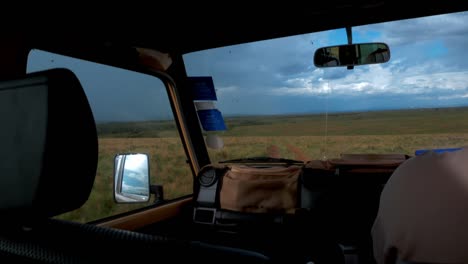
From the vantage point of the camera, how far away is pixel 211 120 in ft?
14.2

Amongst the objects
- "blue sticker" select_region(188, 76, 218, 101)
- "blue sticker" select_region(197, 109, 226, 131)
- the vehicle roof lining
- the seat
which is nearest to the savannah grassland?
"blue sticker" select_region(197, 109, 226, 131)

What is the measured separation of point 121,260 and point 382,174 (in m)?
2.23

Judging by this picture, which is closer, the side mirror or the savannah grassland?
the side mirror

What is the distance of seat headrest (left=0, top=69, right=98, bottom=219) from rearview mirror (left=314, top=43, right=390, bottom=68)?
2766 millimetres

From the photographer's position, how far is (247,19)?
3.45 meters

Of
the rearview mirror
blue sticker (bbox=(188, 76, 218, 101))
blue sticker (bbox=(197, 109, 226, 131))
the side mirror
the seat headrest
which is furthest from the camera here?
blue sticker (bbox=(197, 109, 226, 131))

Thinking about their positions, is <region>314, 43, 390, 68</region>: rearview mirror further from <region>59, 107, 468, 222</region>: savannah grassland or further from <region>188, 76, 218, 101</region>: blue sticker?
<region>188, 76, 218, 101</region>: blue sticker

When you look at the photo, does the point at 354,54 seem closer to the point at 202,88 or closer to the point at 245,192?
the point at 245,192

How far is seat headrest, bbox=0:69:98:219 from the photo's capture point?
2.94ft

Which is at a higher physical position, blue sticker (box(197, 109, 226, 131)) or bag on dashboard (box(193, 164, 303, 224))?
blue sticker (box(197, 109, 226, 131))

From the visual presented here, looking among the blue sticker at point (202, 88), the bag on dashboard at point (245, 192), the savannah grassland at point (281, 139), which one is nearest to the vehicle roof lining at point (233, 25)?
the blue sticker at point (202, 88)

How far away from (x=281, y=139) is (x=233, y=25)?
115cm

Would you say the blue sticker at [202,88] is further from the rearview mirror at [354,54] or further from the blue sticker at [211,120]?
the rearview mirror at [354,54]

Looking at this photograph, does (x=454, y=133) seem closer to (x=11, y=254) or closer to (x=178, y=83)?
(x=178, y=83)
